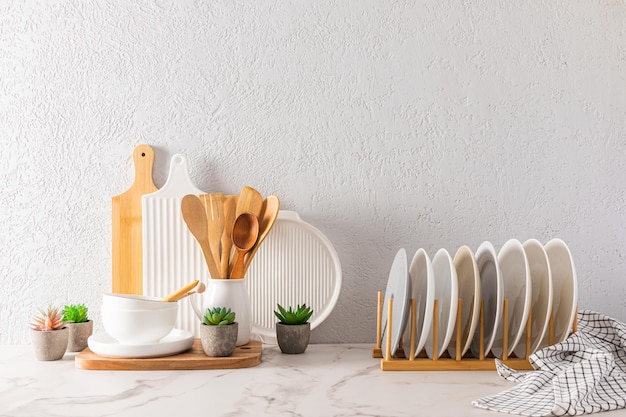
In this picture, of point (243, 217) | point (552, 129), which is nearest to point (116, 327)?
point (243, 217)

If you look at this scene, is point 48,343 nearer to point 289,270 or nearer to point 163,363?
point 163,363

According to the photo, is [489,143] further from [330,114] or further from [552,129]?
[330,114]

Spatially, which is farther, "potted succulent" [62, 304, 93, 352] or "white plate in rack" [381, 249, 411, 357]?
"potted succulent" [62, 304, 93, 352]

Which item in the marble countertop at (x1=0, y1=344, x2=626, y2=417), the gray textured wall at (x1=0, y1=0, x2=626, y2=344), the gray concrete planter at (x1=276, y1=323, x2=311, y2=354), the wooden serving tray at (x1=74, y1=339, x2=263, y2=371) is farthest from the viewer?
the gray textured wall at (x1=0, y1=0, x2=626, y2=344)

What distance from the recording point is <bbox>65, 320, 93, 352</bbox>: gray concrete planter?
1274 millimetres

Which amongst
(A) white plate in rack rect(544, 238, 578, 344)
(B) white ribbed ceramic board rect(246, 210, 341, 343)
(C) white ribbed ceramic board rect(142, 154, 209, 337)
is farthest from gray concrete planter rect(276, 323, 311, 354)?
(A) white plate in rack rect(544, 238, 578, 344)

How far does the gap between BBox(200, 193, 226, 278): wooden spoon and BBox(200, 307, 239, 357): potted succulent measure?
0.13 m

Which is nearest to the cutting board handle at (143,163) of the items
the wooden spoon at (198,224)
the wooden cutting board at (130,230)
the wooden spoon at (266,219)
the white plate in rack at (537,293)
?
the wooden cutting board at (130,230)

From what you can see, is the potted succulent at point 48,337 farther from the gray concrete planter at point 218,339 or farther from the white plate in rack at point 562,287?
the white plate in rack at point 562,287

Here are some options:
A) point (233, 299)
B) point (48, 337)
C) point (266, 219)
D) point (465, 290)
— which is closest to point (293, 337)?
point (233, 299)

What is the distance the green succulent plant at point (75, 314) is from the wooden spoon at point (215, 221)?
286 mm

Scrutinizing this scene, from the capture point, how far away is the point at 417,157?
4.62 feet

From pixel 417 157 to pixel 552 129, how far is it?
31cm

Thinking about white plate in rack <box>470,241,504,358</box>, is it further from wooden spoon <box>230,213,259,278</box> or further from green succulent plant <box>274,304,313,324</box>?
wooden spoon <box>230,213,259,278</box>
